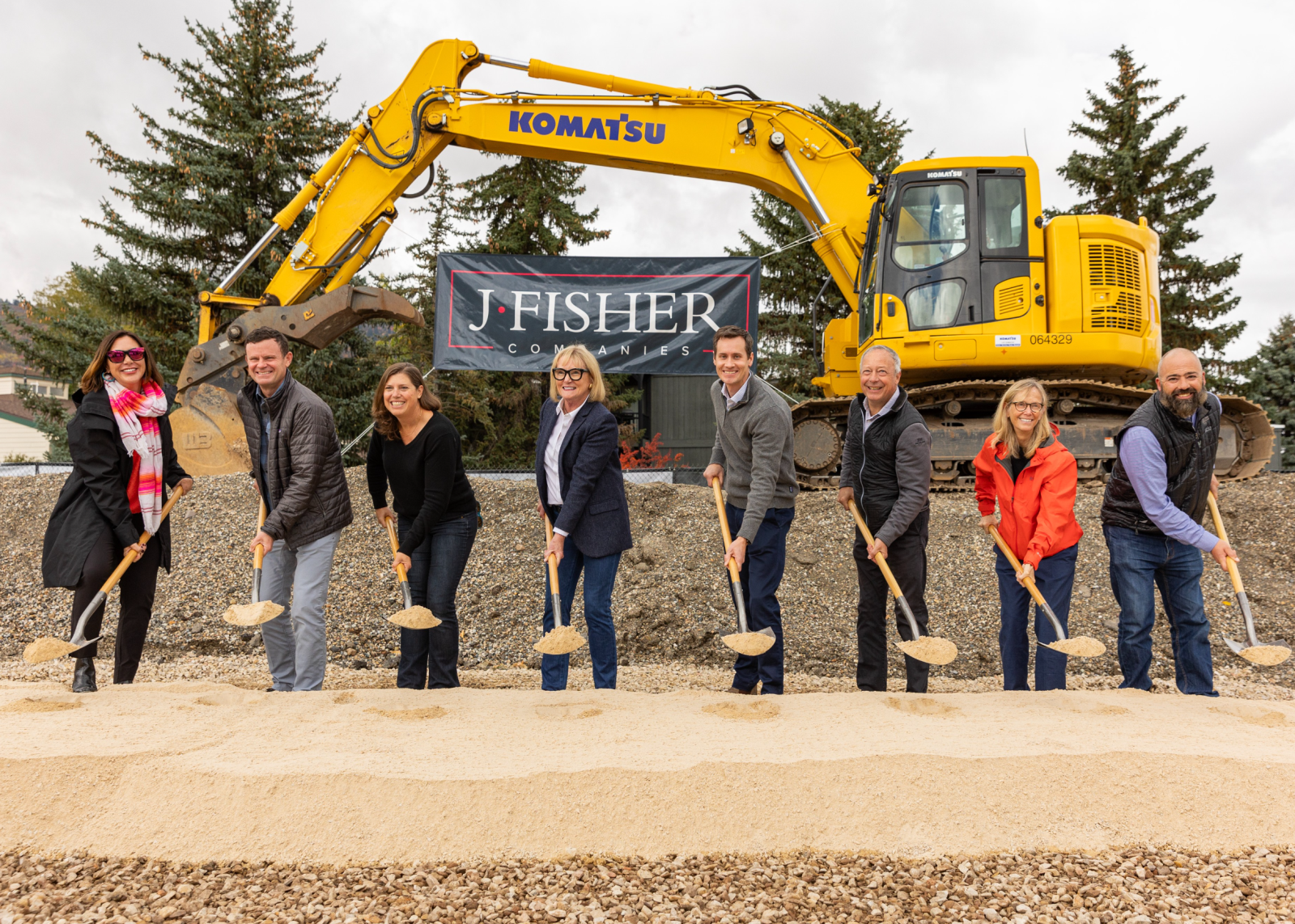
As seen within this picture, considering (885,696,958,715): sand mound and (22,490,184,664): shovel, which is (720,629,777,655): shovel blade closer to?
(885,696,958,715): sand mound

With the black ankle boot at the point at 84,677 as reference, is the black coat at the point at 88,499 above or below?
above

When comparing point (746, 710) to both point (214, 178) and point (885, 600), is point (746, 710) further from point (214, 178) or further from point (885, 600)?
point (214, 178)

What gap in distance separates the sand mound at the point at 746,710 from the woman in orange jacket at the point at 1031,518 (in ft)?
4.53

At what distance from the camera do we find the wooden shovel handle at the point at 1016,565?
139 inches

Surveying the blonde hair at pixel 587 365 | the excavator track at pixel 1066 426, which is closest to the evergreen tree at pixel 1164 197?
the excavator track at pixel 1066 426

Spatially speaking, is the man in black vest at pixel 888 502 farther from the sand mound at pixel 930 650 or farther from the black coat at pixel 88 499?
the black coat at pixel 88 499

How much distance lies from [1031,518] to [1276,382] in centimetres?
1825

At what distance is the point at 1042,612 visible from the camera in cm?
372

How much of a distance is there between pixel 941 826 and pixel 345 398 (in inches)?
543

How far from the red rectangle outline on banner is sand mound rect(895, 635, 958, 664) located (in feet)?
16.7

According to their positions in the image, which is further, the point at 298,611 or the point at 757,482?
the point at 757,482

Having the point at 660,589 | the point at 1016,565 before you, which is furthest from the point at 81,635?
the point at 1016,565

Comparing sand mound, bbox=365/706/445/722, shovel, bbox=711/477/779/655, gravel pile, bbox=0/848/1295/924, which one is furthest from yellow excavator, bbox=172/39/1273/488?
gravel pile, bbox=0/848/1295/924

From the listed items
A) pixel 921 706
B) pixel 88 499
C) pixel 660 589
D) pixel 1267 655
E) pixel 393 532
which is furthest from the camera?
pixel 660 589
